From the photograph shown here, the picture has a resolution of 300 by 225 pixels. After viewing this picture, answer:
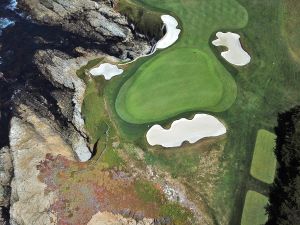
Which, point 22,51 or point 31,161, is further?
point 22,51

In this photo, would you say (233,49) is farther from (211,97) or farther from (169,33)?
(211,97)

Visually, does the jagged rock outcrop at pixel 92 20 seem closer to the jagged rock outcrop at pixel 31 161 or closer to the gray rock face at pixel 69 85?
the gray rock face at pixel 69 85

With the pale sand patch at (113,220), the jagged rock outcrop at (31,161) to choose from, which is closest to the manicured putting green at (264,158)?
the pale sand patch at (113,220)

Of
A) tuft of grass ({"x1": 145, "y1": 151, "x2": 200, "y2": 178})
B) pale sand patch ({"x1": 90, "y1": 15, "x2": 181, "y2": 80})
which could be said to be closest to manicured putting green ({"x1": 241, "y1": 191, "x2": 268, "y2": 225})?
tuft of grass ({"x1": 145, "y1": 151, "x2": 200, "y2": 178})

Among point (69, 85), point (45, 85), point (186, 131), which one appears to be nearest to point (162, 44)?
point (69, 85)

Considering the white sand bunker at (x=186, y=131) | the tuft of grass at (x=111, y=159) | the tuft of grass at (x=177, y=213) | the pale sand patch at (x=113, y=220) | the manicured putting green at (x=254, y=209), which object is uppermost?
the tuft of grass at (x=111, y=159)

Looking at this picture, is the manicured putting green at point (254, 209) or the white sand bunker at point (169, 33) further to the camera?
the white sand bunker at point (169, 33)

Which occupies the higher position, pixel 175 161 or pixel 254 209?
pixel 175 161
